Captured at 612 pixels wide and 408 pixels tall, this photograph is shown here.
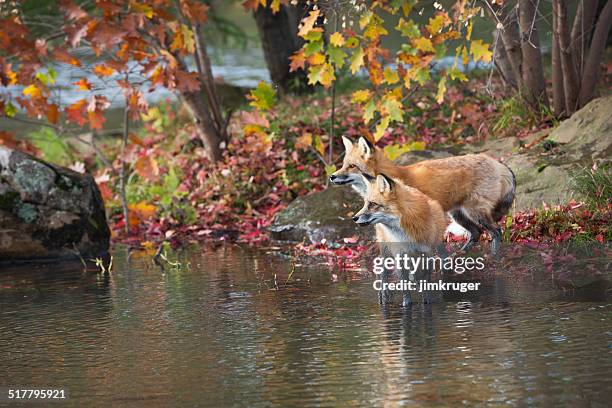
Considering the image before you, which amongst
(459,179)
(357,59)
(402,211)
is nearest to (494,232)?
(459,179)

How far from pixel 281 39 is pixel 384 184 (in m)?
12.0

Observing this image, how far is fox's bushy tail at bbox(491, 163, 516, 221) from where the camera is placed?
1060cm

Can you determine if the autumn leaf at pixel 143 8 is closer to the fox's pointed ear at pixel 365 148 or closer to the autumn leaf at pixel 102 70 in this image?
the autumn leaf at pixel 102 70

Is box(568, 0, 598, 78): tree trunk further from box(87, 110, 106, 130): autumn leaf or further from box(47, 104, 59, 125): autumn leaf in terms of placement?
box(47, 104, 59, 125): autumn leaf

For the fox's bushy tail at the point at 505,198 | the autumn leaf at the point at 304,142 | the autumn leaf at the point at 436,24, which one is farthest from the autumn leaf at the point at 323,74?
the fox's bushy tail at the point at 505,198

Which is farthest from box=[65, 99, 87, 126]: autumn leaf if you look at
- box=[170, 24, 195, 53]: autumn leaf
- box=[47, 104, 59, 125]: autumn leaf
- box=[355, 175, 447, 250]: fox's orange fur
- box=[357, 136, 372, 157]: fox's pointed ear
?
box=[355, 175, 447, 250]: fox's orange fur

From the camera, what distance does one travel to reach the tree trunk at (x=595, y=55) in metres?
13.5

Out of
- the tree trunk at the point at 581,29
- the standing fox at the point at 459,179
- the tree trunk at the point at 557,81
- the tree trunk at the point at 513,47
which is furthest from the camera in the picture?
the tree trunk at the point at 513,47

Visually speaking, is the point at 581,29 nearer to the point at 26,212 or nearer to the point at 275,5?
the point at 275,5

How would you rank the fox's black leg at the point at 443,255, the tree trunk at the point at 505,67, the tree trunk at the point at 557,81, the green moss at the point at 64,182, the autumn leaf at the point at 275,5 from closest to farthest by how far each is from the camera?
the fox's black leg at the point at 443,255, the autumn leaf at the point at 275,5, the green moss at the point at 64,182, the tree trunk at the point at 557,81, the tree trunk at the point at 505,67

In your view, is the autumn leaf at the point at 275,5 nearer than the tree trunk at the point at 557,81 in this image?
Yes

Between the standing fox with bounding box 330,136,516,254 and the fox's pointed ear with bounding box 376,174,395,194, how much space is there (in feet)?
5.81

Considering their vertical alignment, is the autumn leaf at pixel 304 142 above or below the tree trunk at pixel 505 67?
below

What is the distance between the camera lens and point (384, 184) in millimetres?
8484
